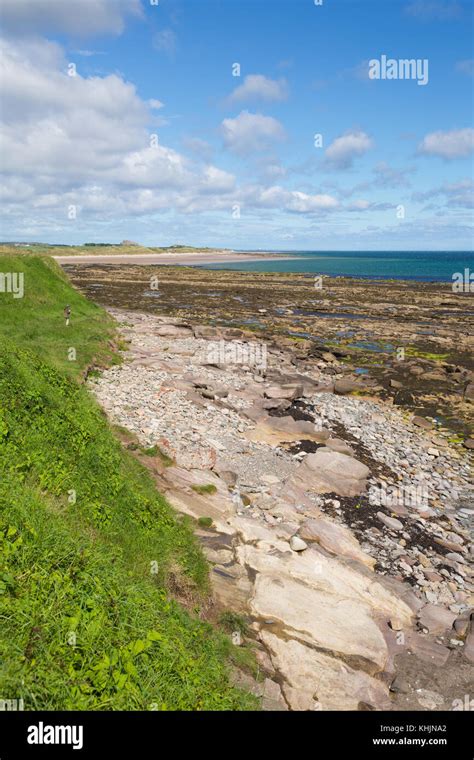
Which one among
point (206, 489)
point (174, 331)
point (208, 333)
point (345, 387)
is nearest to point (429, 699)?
point (206, 489)

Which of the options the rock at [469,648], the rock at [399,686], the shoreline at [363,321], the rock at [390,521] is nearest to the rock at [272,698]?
the rock at [399,686]

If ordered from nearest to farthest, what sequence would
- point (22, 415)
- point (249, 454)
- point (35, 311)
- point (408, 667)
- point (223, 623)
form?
point (223, 623)
point (408, 667)
point (22, 415)
point (249, 454)
point (35, 311)

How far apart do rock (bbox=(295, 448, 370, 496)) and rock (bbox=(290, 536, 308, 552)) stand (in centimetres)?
439

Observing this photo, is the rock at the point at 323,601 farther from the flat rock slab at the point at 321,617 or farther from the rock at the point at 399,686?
the rock at the point at 399,686

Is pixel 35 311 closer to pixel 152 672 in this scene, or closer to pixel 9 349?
pixel 9 349

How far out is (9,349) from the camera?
1281 cm

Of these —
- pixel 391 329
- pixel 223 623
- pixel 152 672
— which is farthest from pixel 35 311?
pixel 391 329

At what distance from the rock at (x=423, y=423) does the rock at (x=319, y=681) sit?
57.7 ft

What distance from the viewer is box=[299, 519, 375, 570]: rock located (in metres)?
12.1

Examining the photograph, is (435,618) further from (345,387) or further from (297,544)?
(345,387)

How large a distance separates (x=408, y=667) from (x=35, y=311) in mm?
28748
